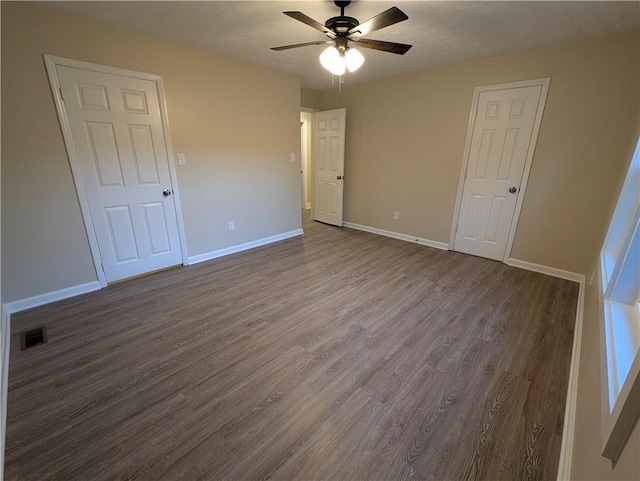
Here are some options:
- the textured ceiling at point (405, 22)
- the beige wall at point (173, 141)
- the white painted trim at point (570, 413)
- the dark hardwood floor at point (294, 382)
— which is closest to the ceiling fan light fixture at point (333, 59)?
the textured ceiling at point (405, 22)

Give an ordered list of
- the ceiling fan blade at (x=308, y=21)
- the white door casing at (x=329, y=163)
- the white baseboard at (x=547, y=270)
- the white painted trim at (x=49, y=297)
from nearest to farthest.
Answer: the ceiling fan blade at (x=308, y=21)
the white painted trim at (x=49, y=297)
the white baseboard at (x=547, y=270)
the white door casing at (x=329, y=163)

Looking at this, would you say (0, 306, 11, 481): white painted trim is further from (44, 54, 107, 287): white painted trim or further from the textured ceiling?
the textured ceiling

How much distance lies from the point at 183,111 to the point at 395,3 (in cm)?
234

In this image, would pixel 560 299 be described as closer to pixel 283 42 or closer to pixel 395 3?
pixel 395 3

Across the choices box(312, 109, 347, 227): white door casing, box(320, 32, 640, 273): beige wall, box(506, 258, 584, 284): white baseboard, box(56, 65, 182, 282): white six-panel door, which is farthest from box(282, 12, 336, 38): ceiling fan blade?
box(506, 258, 584, 284): white baseboard

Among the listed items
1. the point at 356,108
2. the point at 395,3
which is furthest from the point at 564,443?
the point at 356,108

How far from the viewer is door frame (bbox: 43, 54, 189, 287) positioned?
2.34 metres

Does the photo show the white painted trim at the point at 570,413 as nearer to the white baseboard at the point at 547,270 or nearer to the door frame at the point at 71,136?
the white baseboard at the point at 547,270

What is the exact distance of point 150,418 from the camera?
1527mm

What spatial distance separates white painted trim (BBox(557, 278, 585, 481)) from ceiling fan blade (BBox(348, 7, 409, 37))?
7.78 ft

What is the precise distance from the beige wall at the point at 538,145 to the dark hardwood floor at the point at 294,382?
0.74 metres

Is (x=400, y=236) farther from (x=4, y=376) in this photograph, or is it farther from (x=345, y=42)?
(x=4, y=376)

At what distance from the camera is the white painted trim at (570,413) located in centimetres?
128

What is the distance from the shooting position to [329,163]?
5.10 metres
